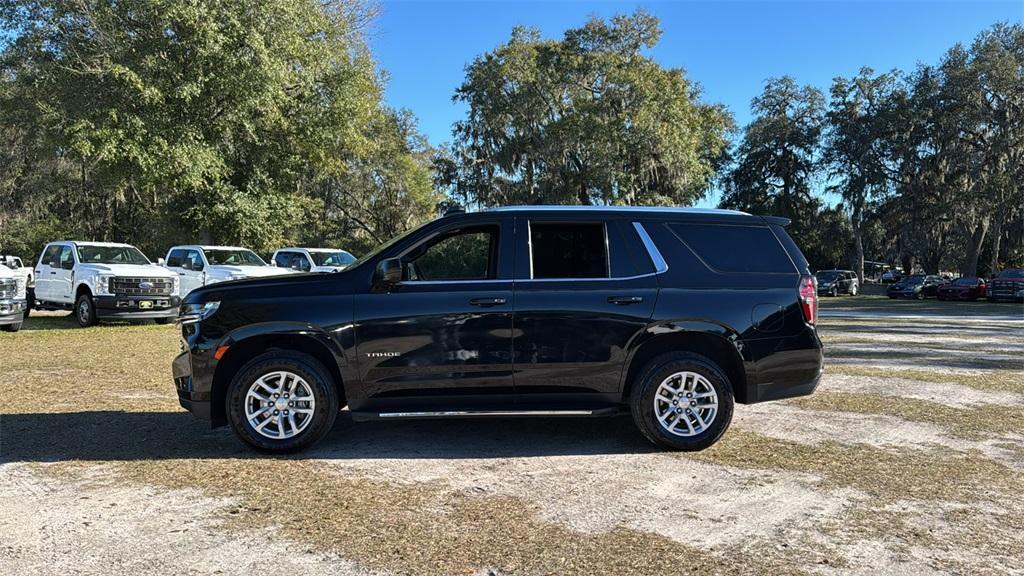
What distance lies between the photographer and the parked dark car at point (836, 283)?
4119 centimetres

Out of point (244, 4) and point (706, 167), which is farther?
point (706, 167)

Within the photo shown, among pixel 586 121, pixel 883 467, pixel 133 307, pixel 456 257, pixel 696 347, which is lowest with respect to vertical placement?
pixel 883 467

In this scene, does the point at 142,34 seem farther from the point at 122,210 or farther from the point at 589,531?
the point at 122,210

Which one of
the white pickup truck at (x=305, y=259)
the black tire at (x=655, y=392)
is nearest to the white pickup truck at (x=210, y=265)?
the white pickup truck at (x=305, y=259)

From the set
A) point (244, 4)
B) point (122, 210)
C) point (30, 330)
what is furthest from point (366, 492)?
point (122, 210)

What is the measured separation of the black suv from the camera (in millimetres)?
5305

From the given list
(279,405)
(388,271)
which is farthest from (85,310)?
(388,271)

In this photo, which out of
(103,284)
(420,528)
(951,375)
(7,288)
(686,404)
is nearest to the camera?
(420,528)

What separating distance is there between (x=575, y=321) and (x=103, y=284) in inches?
531

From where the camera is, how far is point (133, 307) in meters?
15.2

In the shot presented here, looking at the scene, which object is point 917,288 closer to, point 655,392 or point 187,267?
point 187,267

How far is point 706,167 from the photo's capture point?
123 feet

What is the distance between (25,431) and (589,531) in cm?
515

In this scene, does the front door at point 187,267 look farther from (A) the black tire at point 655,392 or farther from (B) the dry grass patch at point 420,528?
(A) the black tire at point 655,392
